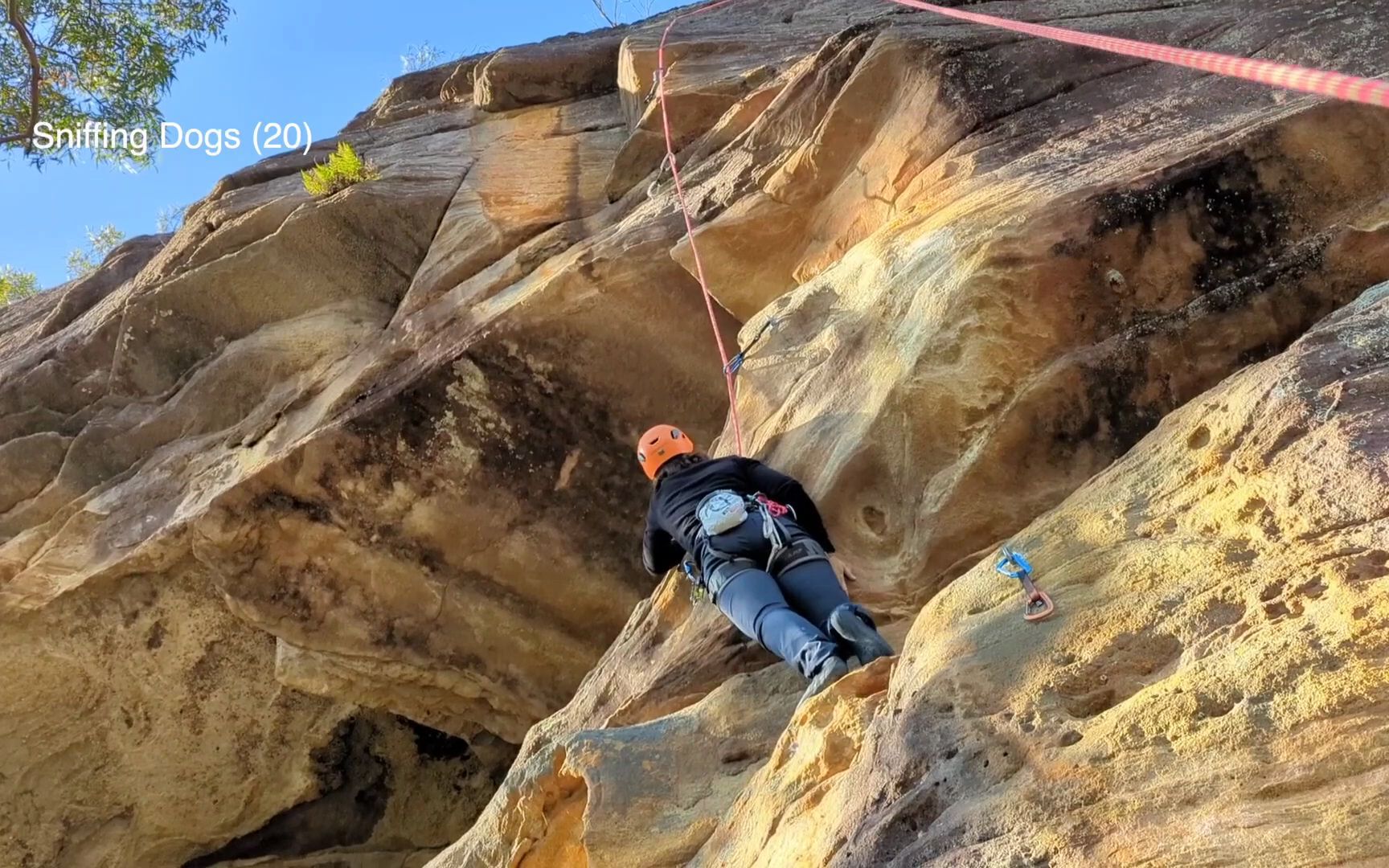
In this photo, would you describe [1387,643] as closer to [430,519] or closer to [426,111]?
[430,519]

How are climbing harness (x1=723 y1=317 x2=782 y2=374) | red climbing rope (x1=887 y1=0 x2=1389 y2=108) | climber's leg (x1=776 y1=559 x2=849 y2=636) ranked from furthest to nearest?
climbing harness (x1=723 y1=317 x2=782 y2=374) → climber's leg (x1=776 y1=559 x2=849 y2=636) → red climbing rope (x1=887 y1=0 x2=1389 y2=108)

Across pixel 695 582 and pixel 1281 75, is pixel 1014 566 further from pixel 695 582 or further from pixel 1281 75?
pixel 695 582

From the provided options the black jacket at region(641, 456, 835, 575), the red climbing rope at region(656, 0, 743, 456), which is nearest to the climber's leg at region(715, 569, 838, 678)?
the black jacket at region(641, 456, 835, 575)

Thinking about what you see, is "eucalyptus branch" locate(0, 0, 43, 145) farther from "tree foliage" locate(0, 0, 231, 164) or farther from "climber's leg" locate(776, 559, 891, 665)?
"climber's leg" locate(776, 559, 891, 665)

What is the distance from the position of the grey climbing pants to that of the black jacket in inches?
13.0

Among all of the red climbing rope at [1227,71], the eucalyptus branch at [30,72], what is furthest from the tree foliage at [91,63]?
the red climbing rope at [1227,71]

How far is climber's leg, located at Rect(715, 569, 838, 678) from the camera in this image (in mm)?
4434

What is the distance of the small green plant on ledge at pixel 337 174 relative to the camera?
10.4 metres

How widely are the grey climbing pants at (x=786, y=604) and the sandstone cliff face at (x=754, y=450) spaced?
0.28m

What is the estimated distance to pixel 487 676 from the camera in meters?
8.93

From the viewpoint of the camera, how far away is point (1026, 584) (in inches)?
150

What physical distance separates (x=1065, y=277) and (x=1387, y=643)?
3000mm

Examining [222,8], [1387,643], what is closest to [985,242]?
[1387,643]

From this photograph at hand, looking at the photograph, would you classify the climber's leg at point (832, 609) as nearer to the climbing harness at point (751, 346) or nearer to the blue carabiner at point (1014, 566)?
the blue carabiner at point (1014, 566)
